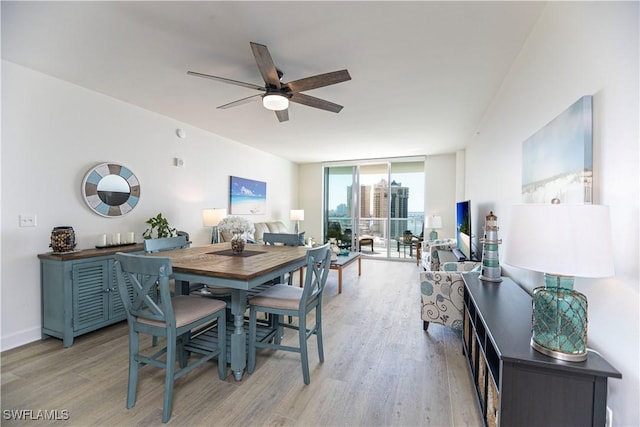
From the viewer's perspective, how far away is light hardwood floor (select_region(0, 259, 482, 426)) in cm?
163

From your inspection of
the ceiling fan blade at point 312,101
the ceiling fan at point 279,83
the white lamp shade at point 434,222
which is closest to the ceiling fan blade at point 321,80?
the ceiling fan at point 279,83

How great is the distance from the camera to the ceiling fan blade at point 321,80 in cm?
202

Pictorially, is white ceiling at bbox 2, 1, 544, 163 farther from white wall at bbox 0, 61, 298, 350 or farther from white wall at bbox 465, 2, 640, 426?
white wall at bbox 465, 2, 640, 426

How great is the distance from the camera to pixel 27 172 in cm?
249

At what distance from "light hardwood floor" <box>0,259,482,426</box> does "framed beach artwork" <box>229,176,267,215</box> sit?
2.84m

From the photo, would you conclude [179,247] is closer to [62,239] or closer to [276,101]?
[62,239]

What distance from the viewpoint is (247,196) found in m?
5.58

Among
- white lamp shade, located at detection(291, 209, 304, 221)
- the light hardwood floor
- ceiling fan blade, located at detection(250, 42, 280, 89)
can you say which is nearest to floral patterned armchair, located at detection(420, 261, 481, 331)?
the light hardwood floor

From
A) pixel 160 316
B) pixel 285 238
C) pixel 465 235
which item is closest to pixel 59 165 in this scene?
pixel 160 316

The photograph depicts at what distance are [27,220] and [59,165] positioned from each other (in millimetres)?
592

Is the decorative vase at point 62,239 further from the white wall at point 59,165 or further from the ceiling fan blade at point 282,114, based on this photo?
the ceiling fan blade at point 282,114

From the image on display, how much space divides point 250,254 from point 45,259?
75.5 inches

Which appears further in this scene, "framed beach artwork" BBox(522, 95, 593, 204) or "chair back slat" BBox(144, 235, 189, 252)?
"chair back slat" BBox(144, 235, 189, 252)

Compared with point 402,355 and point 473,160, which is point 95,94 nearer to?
point 402,355
